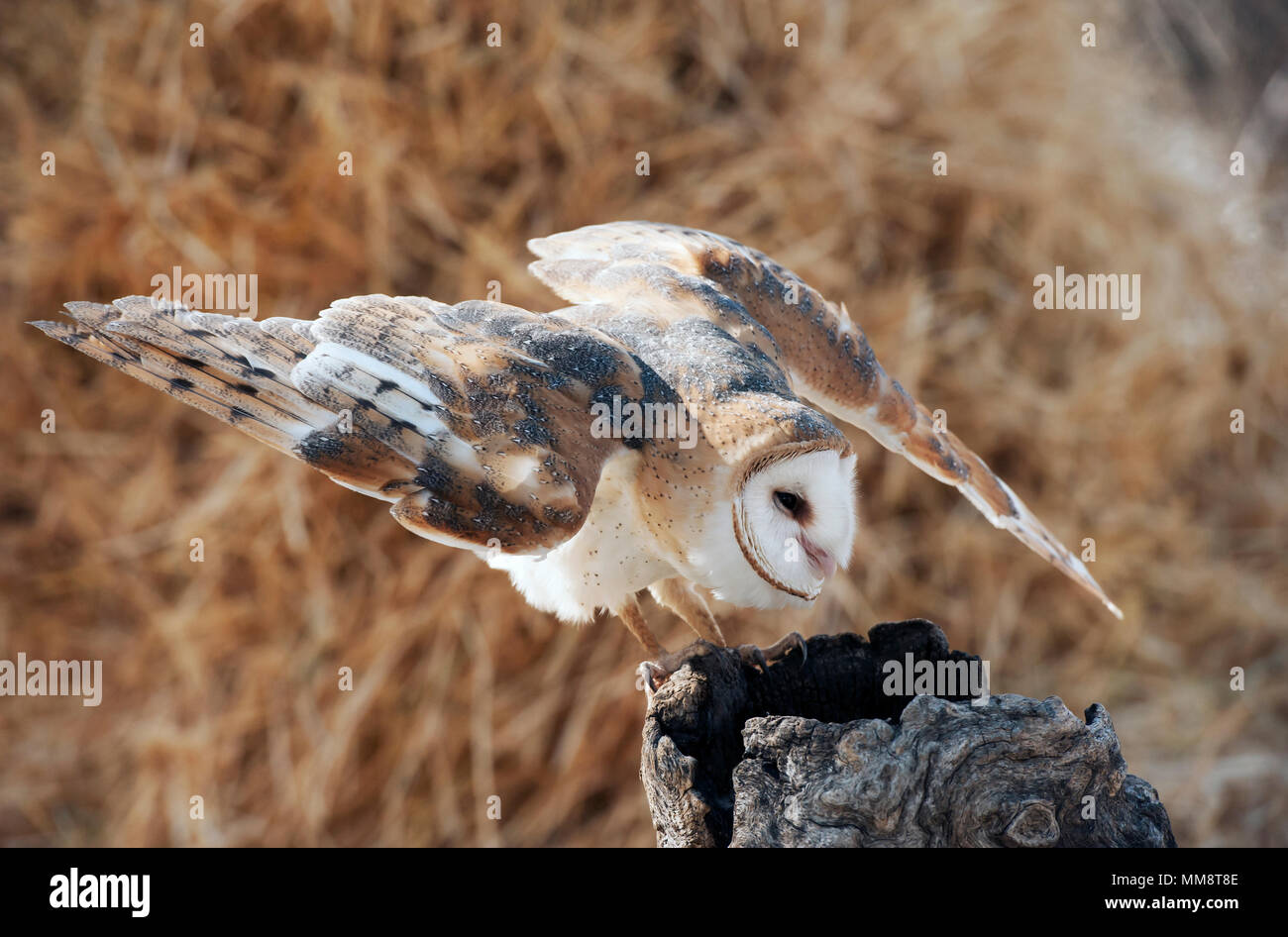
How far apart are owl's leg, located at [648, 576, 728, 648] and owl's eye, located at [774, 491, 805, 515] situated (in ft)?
0.71

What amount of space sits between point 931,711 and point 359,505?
151 centimetres

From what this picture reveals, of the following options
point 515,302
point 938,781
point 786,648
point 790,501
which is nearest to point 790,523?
point 790,501

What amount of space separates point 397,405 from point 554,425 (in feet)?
0.40

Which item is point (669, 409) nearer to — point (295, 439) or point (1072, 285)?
point (295, 439)

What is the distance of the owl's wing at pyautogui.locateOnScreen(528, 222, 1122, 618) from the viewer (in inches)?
43.4

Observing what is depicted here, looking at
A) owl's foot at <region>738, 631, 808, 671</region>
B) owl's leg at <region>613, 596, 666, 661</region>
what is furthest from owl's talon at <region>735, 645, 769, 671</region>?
owl's leg at <region>613, 596, 666, 661</region>

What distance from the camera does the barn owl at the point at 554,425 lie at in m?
0.83

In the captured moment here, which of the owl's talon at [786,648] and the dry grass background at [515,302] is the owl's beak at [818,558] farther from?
the dry grass background at [515,302]

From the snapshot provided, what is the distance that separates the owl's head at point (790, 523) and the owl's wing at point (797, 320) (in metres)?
0.22

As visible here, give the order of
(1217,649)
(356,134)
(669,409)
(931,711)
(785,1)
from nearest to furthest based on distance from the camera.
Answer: (931,711) < (669,409) < (356,134) < (785,1) < (1217,649)

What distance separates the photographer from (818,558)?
35.7 inches

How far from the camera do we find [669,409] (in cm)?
90

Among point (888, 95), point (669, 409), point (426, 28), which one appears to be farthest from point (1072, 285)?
point (669, 409)

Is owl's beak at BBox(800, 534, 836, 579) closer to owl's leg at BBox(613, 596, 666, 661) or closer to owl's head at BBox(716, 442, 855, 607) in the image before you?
owl's head at BBox(716, 442, 855, 607)
